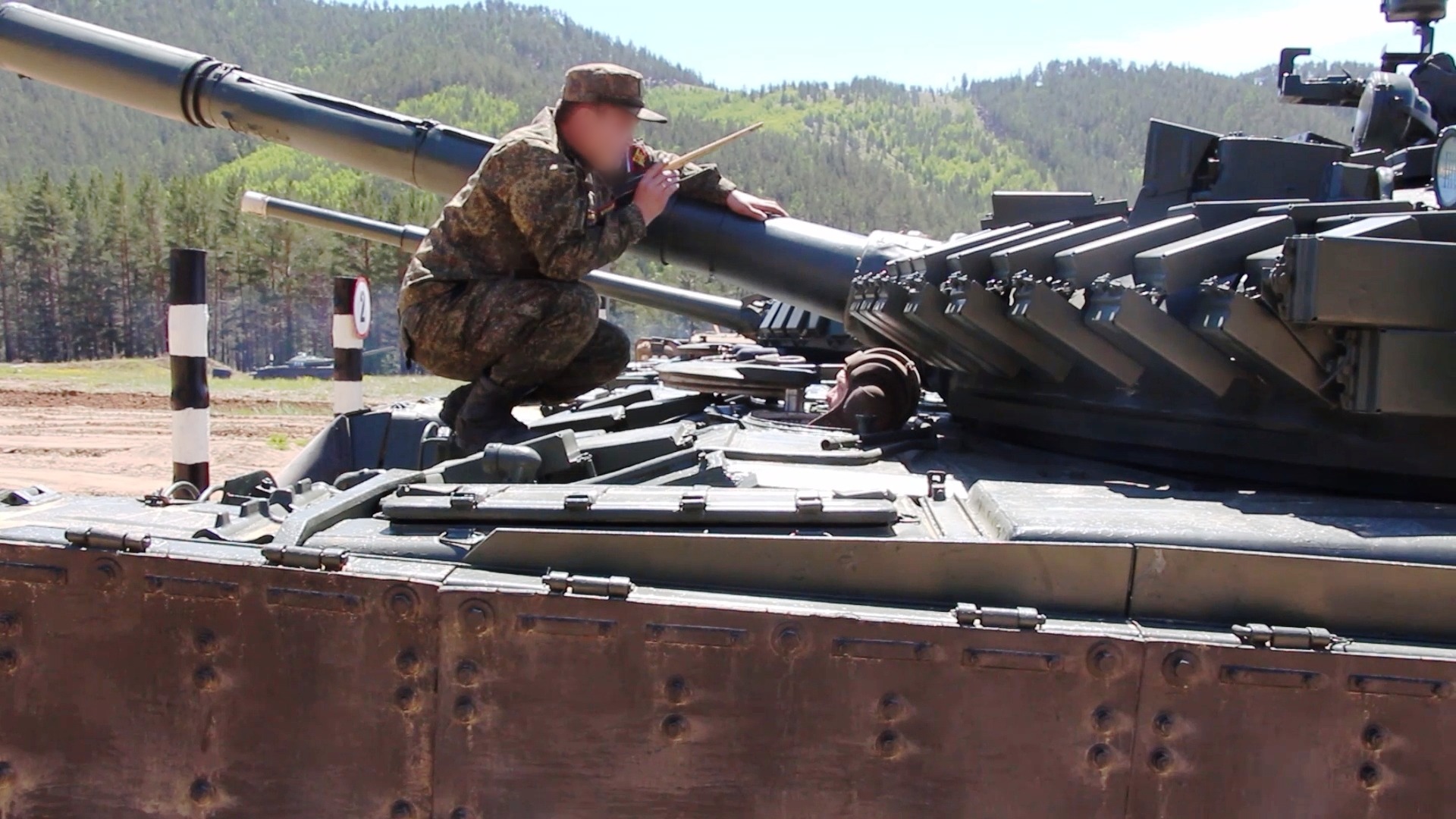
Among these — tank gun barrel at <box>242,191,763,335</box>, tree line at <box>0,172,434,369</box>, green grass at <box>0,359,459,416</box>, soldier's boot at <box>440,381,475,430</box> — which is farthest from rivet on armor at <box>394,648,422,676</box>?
tree line at <box>0,172,434,369</box>

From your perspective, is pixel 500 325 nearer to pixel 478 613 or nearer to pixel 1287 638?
pixel 478 613

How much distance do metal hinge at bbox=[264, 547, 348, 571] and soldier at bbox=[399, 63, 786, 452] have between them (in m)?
1.81

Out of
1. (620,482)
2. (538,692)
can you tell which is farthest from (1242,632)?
(620,482)

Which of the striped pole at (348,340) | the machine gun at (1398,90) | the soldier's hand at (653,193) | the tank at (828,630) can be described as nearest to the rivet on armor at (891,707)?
the tank at (828,630)

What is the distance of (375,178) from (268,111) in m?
77.3

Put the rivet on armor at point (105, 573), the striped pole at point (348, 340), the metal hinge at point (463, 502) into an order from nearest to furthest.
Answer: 1. the rivet on armor at point (105, 573)
2. the metal hinge at point (463, 502)
3. the striped pole at point (348, 340)

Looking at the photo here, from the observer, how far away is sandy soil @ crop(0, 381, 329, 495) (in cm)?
1159

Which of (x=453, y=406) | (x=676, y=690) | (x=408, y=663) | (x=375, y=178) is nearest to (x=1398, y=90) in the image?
(x=453, y=406)

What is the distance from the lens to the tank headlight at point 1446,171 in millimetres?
3260

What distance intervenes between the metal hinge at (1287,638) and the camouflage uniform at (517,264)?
258cm

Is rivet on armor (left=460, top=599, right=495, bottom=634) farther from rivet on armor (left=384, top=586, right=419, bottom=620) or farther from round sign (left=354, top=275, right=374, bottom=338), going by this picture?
round sign (left=354, top=275, right=374, bottom=338)

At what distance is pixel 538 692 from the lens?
2576 millimetres

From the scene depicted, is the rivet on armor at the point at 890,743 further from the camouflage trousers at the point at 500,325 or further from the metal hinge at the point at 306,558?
the camouflage trousers at the point at 500,325

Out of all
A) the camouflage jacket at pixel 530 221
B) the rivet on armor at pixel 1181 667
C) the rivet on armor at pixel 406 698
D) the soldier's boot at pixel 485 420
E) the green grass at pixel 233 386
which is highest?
the camouflage jacket at pixel 530 221
